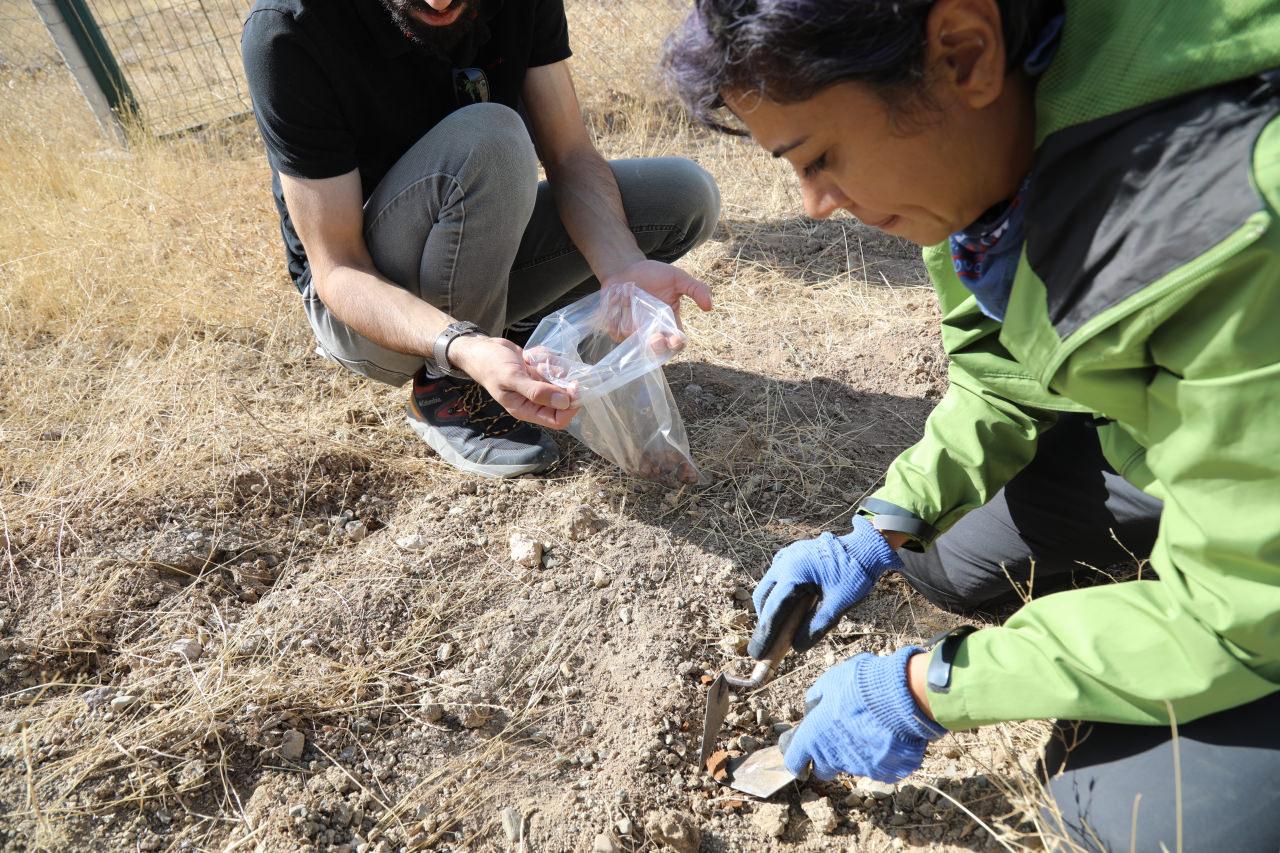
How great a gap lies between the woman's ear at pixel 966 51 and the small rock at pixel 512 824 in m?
1.23

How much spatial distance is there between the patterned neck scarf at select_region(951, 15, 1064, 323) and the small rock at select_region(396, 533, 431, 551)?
3.91 feet

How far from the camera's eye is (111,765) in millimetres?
1415

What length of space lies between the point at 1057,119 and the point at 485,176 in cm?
125

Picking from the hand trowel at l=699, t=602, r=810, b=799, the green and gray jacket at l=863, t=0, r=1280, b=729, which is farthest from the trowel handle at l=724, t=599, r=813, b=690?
the green and gray jacket at l=863, t=0, r=1280, b=729

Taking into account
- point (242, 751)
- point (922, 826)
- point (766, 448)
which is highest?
point (242, 751)

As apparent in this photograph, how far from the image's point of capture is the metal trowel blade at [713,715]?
1453 millimetres

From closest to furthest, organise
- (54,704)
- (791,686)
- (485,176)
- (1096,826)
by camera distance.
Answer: (1096,826) → (54,704) → (791,686) → (485,176)

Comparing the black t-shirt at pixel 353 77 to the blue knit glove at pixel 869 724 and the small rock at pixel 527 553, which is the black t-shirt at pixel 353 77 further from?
the blue knit glove at pixel 869 724

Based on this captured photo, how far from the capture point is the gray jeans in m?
1.84

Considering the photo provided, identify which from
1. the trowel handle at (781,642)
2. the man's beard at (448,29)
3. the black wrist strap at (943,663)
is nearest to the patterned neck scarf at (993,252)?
the black wrist strap at (943,663)

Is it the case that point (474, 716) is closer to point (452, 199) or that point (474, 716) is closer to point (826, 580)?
point (826, 580)

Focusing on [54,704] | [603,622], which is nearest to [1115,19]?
[603,622]

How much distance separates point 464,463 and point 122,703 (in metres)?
0.83

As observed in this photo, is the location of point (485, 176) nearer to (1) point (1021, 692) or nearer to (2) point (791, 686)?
(2) point (791, 686)
